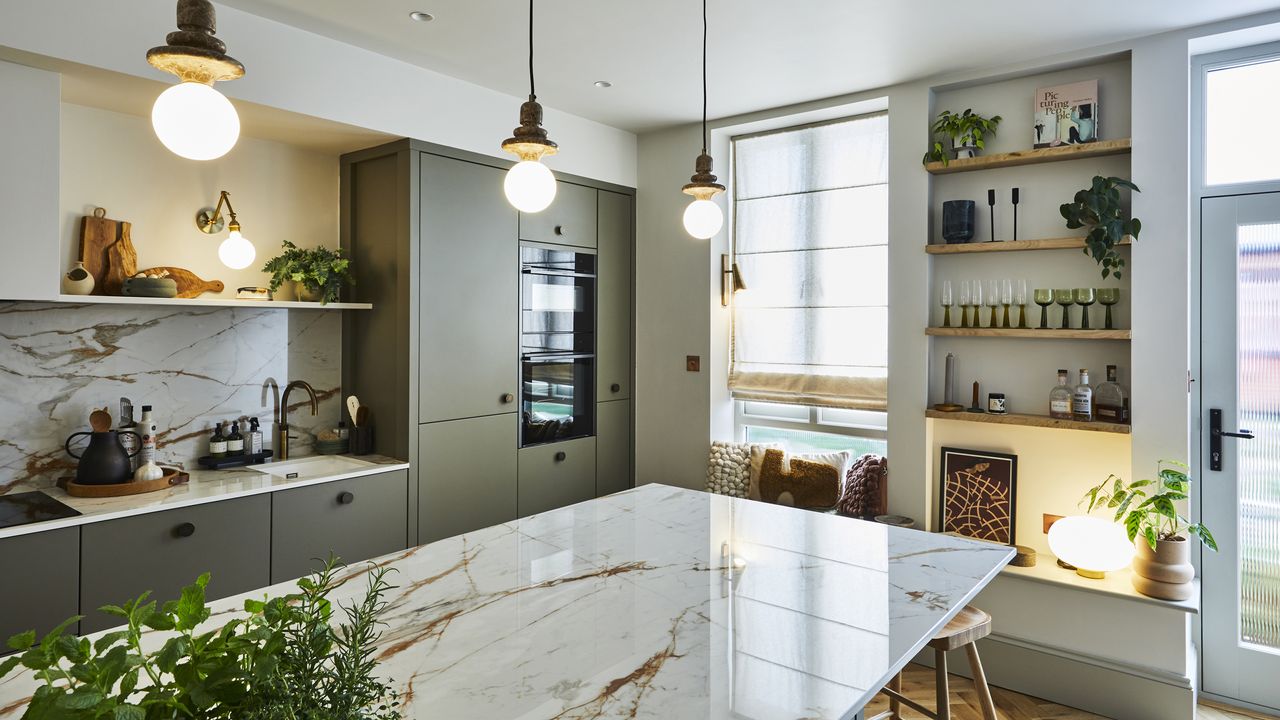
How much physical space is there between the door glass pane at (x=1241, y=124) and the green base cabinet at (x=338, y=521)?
143 inches

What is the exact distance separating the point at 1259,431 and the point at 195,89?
3659 millimetres

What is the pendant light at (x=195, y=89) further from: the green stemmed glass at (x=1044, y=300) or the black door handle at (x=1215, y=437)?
the black door handle at (x=1215, y=437)

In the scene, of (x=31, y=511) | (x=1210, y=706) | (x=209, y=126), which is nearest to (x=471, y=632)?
(x=209, y=126)

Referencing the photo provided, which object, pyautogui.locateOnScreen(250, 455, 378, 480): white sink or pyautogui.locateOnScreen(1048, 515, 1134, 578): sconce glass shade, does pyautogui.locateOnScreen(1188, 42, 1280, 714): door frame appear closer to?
pyautogui.locateOnScreen(1048, 515, 1134, 578): sconce glass shade

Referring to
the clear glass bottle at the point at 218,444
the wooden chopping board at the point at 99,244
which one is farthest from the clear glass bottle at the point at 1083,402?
the wooden chopping board at the point at 99,244

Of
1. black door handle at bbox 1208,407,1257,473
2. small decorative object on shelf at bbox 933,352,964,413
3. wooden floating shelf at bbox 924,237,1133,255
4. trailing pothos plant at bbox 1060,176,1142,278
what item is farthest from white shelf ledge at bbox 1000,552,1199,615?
wooden floating shelf at bbox 924,237,1133,255

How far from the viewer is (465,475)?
3.55 m

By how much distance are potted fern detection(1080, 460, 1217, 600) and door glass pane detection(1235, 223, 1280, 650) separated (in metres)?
0.28

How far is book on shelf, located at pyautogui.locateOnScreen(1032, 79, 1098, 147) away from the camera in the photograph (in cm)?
307

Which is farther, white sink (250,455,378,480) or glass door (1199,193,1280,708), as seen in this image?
white sink (250,455,378,480)

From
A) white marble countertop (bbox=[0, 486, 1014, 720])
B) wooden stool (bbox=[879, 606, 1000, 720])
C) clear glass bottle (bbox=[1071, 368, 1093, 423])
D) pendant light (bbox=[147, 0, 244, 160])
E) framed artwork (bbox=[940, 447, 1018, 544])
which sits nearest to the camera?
white marble countertop (bbox=[0, 486, 1014, 720])

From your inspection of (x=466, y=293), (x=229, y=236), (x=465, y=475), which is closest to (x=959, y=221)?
(x=466, y=293)

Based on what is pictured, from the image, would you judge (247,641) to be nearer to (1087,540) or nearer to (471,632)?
(471,632)

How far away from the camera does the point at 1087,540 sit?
290 cm
